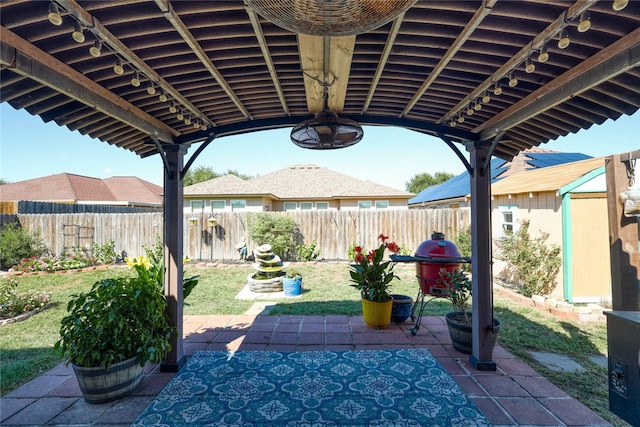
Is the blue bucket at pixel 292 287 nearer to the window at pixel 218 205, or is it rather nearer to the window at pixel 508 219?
the window at pixel 508 219

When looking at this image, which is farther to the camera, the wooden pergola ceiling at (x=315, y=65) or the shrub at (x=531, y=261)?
the shrub at (x=531, y=261)

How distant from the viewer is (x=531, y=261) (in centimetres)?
574

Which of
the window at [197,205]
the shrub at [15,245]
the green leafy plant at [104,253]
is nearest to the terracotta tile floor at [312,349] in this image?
the green leafy plant at [104,253]

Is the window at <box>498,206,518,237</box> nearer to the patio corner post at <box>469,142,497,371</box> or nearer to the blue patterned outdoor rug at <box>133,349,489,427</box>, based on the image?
the patio corner post at <box>469,142,497,371</box>

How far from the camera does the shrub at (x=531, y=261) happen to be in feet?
18.1

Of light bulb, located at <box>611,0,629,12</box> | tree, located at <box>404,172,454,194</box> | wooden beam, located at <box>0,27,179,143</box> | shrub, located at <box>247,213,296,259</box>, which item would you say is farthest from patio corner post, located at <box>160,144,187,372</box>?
tree, located at <box>404,172,454,194</box>

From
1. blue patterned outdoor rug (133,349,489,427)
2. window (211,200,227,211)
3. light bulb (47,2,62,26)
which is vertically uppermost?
light bulb (47,2,62,26)

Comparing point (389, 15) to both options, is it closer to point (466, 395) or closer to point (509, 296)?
point (466, 395)

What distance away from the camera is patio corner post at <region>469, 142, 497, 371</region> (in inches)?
120

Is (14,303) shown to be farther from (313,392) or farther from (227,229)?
(227,229)

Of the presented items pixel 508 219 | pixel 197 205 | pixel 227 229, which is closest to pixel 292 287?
pixel 227 229

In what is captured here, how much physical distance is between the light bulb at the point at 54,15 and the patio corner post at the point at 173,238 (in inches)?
73.9

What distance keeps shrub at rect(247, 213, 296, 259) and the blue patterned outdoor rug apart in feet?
20.4

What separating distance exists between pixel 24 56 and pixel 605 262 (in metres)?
7.53
